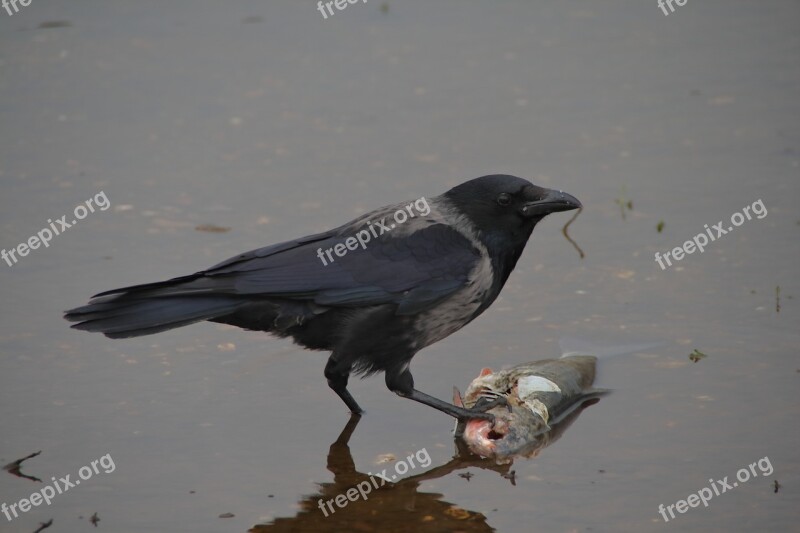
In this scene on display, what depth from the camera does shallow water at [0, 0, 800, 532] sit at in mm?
5125

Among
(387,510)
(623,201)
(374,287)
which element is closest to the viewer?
(387,510)

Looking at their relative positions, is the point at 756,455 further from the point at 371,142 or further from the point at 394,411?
the point at 371,142

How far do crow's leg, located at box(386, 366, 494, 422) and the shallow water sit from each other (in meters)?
0.14

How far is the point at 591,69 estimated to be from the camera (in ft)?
32.0

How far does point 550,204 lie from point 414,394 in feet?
3.42

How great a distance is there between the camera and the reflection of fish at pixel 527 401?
A: 17.8ft

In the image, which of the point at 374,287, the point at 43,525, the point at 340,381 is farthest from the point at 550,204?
the point at 43,525

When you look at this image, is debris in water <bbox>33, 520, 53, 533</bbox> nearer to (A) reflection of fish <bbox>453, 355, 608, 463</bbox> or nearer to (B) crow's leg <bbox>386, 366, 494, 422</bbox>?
(B) crow's leg <bbox>386, 366, 494, 422</bbox>

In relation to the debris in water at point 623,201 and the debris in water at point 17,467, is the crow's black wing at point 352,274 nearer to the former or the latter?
the debris in water at point 17,467

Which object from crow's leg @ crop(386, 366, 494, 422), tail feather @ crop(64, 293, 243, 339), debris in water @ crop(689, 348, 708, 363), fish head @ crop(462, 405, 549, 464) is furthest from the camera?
debris in water @ crop(689, 348, 708, 363)

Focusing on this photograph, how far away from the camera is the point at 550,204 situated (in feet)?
18.4

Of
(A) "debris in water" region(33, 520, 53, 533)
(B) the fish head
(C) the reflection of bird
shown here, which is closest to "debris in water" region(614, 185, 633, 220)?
(B) the fish head

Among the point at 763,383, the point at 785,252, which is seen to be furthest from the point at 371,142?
the point at 763,383

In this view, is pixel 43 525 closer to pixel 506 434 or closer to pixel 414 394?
pixel 414 394
